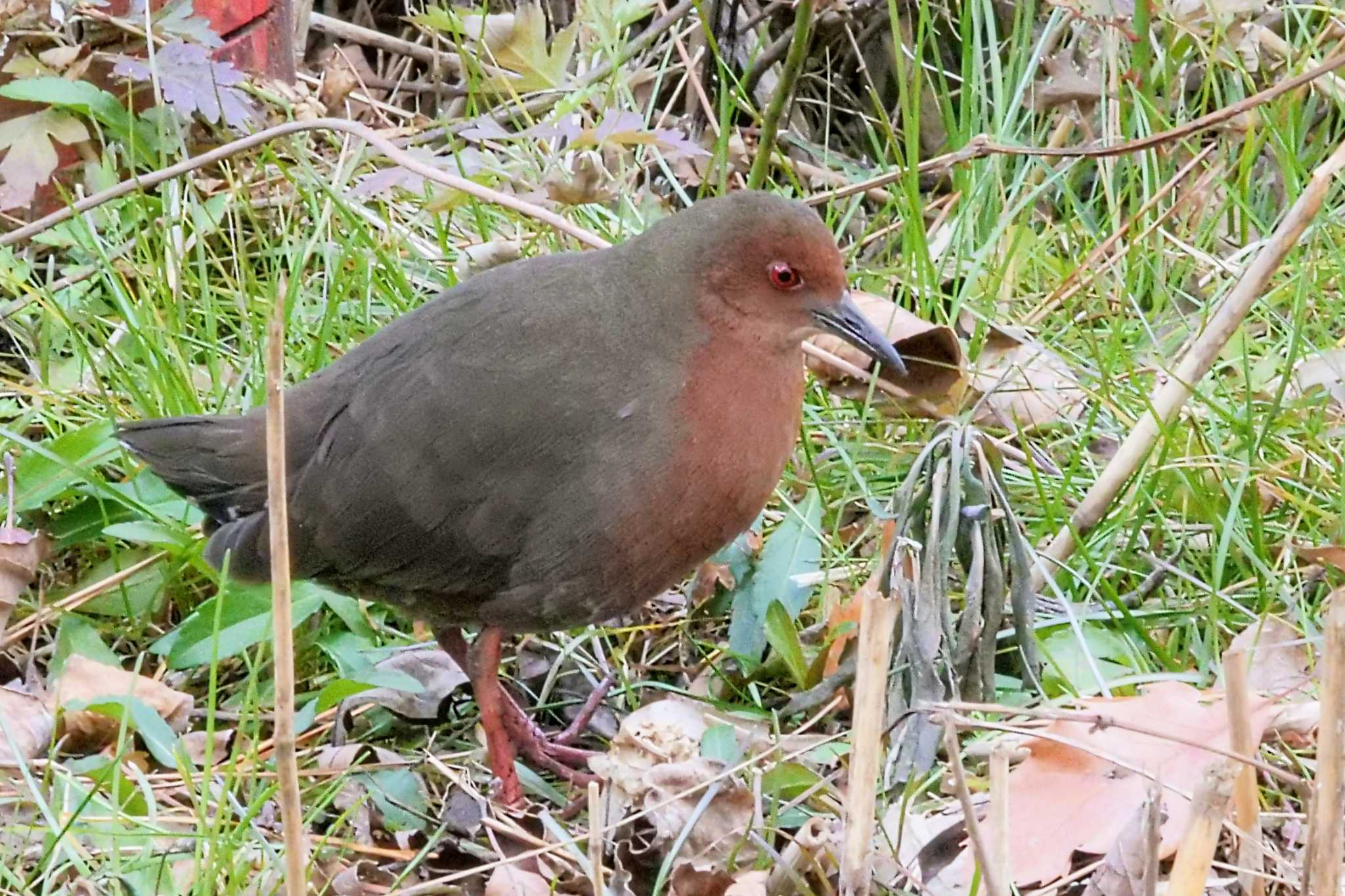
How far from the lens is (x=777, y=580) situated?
11.0ft

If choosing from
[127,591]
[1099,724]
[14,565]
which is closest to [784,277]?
[1099,724]

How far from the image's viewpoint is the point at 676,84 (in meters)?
5.38

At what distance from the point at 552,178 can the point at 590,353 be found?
3.97ft

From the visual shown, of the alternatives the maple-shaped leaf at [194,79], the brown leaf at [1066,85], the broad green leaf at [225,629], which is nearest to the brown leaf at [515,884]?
the broad green leaf at [225,629]

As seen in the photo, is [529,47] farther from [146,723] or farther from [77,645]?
[146,723]

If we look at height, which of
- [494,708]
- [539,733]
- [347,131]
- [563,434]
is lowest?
[539,733]

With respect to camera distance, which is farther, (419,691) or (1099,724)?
(419,691)

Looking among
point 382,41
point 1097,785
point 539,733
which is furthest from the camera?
point 382,41

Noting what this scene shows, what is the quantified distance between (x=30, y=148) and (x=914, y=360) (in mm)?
2369

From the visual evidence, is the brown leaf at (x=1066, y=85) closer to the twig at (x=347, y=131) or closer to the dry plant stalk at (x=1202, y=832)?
the twig at (x=347, y=131)

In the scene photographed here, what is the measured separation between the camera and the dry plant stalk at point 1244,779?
5.54 feet

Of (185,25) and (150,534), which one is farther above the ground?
(185,25)

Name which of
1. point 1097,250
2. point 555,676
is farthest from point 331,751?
point 1097,250

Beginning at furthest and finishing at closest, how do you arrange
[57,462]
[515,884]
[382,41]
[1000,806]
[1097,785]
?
[382,41] → [57,462] → [515,884] → [1097,785] → [1000,806]
